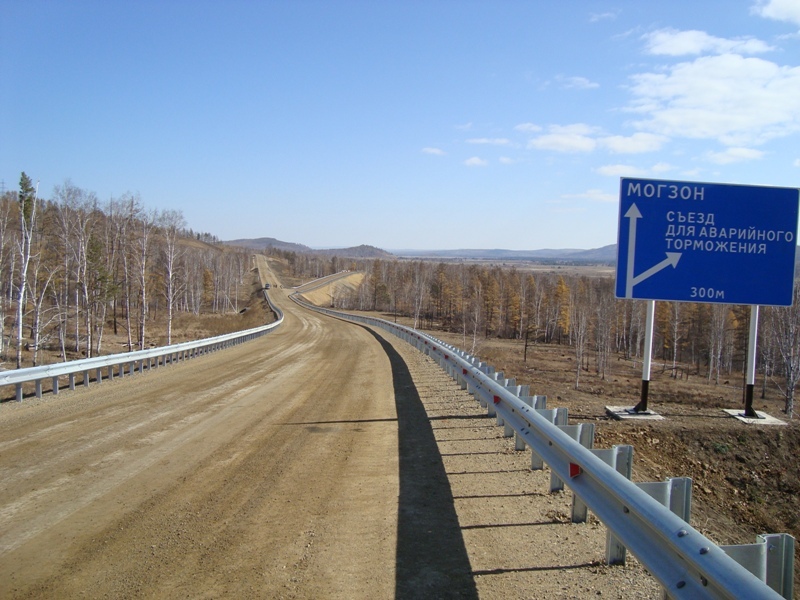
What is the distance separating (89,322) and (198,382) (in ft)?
92.8

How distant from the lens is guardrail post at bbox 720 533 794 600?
2.74 m

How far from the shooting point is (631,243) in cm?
1023

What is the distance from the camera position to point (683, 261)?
1023cm

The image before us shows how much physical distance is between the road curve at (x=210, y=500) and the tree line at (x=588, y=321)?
3643 centimetres

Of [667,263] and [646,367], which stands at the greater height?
[667,263]

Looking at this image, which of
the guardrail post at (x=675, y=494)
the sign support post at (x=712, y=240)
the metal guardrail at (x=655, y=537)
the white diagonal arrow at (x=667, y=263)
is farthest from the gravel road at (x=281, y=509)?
the sign support post at (x=712, y=240)

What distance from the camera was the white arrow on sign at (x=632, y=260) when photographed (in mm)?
10148

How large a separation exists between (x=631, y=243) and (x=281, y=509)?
7759mm

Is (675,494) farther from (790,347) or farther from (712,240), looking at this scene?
(790,347)

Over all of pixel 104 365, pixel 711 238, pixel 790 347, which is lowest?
pixel 790 347

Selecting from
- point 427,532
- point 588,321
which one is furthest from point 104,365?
point 588,321

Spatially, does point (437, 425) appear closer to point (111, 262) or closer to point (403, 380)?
point (403, 380)

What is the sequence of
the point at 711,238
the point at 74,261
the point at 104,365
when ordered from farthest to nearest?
1. the point at 74,261
2. the point at 104,365
3. the point at 711,238

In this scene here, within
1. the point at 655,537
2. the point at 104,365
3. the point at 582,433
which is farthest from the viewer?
the point at 104,365
